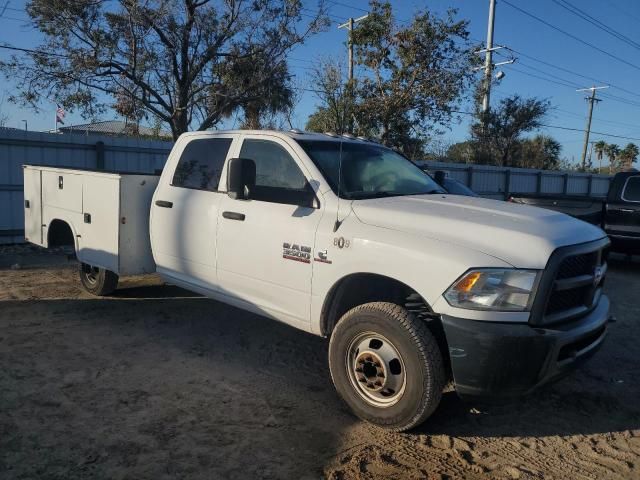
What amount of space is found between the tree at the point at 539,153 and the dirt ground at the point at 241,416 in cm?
2998

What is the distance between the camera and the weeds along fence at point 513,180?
2086 cm

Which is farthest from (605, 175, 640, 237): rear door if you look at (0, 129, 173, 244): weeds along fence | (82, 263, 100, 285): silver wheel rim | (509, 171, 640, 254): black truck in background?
(0, 129, 173, 244): weeds along fence

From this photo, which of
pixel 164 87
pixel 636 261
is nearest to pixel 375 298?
pixel 636 261

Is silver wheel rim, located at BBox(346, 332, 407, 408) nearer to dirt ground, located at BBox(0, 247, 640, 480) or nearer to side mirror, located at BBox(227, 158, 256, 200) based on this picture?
dirt ground, located at BBox(0, 247, 640, 480)

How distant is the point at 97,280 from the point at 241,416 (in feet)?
12.2

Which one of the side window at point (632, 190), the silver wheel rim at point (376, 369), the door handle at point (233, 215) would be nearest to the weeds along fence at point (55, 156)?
the door handle at point (233, 215)

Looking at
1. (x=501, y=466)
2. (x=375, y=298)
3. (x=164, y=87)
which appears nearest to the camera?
(x=501, y=466)

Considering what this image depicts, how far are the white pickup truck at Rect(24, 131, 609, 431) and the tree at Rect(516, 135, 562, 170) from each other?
3030 centimetres

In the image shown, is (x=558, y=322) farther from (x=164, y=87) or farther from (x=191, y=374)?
(x=164, y=87)

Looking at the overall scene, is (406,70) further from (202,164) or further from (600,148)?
(600,148)

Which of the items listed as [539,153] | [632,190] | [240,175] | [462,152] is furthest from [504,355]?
[539,153]

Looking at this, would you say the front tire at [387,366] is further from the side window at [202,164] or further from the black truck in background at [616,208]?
the black truck in background at [616,208]

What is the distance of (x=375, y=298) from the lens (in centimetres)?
408

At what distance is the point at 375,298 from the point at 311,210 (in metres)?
0.82
